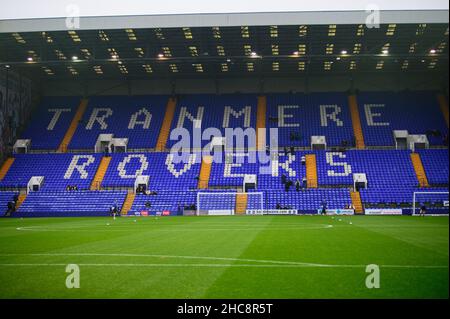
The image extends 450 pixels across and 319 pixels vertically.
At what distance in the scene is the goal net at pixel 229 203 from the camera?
1652 inches

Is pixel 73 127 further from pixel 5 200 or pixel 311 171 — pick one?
pixel 311 171

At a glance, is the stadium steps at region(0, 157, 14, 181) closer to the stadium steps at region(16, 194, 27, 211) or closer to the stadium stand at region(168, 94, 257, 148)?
the stadium steps at region(16, 194, 27, 211)

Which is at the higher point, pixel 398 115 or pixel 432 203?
pixel 398 115

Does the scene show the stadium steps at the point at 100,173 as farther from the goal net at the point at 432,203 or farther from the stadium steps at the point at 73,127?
the goal net at the point at 432,203

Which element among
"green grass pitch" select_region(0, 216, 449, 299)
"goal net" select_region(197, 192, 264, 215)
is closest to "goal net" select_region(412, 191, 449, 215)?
"goal net" select_region(197, 192, 264, 215)

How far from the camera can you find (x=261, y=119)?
53.4 m

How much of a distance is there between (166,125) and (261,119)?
1063cm

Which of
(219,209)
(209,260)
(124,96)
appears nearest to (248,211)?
(219,209)

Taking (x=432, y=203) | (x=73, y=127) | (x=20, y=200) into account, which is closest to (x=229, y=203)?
(x=432, y=203)

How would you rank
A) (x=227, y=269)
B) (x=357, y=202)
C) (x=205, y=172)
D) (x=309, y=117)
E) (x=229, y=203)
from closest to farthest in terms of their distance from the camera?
(x=227, y=269)
(x=357, y=202)
(x=229, y=203)
(x=205, y=172)
(x=309, y=117)

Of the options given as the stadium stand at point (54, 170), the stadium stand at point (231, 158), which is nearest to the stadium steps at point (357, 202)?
the stadium stand at point (231, 158)

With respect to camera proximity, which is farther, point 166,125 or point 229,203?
point 166,125

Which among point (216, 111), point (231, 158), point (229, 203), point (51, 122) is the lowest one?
point (229, 203)

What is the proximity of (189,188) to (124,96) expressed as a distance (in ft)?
60.5
